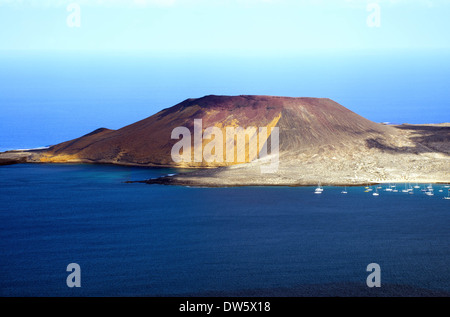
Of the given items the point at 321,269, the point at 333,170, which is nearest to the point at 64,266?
the point at 321,269

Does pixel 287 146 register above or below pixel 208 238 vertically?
above

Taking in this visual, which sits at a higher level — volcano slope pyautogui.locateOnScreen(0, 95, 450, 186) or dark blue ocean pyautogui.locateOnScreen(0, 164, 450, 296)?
volcano slope pyautogui.locateOnScreen(0, 95, 450, 186)

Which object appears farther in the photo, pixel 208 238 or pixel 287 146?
pixel 287 146

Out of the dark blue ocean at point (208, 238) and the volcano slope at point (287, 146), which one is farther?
the volcano slope at point (287, 146)

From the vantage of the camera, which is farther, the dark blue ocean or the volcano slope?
the volcano slope
